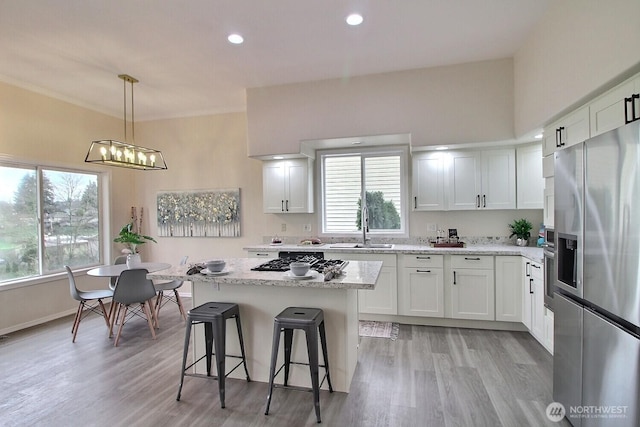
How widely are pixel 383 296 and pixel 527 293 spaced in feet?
5.02

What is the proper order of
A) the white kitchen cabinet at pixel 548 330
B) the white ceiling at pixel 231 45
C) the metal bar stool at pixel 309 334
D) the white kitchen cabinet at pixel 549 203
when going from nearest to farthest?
the metal bar stool at pixel 309 334 → the white ceiling at pixel 231 45 → the white kitchen cabinet at pixel 548 330 → the white kitchen cabinet at pixel 549 203

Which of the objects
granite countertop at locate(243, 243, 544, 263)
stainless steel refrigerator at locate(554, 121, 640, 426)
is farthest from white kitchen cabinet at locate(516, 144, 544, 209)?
stainless steel refrigerator at locate(554, 121, 640, 426)

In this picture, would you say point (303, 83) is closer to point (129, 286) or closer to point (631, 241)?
point (129, 286)

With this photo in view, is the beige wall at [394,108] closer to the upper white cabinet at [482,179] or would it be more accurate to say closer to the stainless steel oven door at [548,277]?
the upper white cabinet at [482,179]

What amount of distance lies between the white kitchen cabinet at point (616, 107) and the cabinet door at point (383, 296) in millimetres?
2393

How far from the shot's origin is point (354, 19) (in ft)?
9.45

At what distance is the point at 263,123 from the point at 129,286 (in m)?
2.55

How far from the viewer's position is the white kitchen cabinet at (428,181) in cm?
419

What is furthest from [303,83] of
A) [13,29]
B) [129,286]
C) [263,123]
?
[129,286]

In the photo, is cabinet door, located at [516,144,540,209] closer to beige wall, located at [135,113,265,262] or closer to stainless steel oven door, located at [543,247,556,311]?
stainless steel oven door, located at [543,247,556,311]

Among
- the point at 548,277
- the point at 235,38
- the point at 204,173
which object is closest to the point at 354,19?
the point at 235,38

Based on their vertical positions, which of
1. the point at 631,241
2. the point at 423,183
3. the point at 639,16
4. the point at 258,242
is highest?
the point at 639,16

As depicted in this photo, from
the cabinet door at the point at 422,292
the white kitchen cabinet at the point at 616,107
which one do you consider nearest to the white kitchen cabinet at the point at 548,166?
the white kitchen cabinet at the point at 616,107

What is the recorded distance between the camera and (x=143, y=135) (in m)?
5.81
